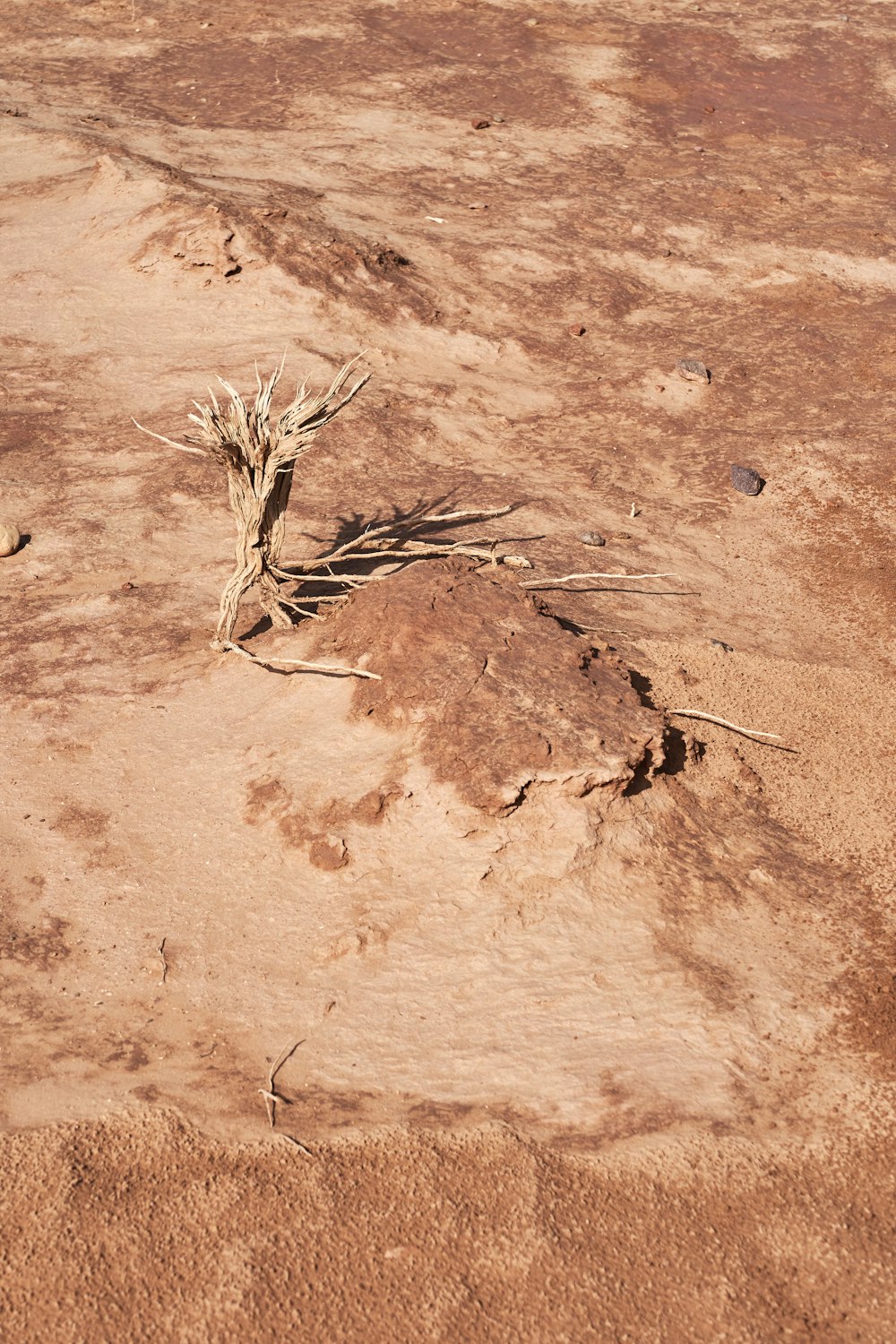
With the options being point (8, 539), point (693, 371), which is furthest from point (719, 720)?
point (693, 371)

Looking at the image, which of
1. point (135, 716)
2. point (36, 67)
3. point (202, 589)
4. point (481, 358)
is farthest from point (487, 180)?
point (135, 716)

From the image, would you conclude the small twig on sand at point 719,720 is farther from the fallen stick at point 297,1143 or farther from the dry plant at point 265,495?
the fallen stick at point 297,1143

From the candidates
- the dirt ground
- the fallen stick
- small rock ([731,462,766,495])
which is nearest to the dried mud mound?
the dirt ground

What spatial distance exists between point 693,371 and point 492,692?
4083 mm

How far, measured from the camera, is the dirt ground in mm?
2381

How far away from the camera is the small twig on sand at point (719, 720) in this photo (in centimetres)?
378

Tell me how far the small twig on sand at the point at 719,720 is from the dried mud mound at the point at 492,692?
22 cm

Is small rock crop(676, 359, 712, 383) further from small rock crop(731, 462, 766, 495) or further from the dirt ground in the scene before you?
small rock crop(731, 462, 766, 495)

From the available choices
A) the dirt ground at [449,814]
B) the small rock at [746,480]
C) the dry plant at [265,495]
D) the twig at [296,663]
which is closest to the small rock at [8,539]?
the dirt ground at [449,814]

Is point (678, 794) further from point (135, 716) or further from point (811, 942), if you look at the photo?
point (135, 716)

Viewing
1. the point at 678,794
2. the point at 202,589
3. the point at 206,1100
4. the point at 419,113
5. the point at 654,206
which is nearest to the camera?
the point at 206,1100

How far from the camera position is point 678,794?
11.5ft

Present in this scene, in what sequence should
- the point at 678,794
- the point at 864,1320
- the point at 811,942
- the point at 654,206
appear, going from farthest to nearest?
the point at 654,206, the point at 678,794, the point at 811,942, the point at 864,1320

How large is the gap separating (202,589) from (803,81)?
9259 mm
